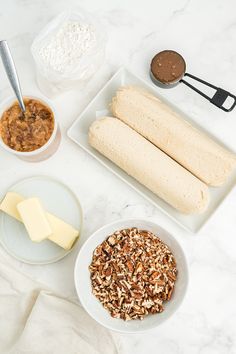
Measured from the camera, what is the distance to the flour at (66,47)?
1300mm

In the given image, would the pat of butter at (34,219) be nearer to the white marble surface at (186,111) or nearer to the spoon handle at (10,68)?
the white marble surface at (186,111)

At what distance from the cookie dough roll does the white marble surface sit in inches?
3.0

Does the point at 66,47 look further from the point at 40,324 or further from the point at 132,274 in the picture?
the point at 40,324

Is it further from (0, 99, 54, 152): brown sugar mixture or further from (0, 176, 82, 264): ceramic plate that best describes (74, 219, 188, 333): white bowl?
(0, 99, 54, 152): brown sugar mixture

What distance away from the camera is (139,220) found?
3.94ft

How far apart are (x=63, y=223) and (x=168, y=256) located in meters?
0.28

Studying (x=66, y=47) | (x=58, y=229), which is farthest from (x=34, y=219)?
(x=66, y=47)

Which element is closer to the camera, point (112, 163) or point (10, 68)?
point (10, 68)

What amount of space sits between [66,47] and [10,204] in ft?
1.41

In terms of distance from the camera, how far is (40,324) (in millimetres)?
1289

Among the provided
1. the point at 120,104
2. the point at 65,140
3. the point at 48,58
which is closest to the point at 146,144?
the point at 120,104

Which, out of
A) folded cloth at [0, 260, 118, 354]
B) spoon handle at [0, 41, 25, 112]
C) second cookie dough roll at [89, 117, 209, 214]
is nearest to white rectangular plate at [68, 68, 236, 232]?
second cookie dough roll at [89, 117, 209, 214]

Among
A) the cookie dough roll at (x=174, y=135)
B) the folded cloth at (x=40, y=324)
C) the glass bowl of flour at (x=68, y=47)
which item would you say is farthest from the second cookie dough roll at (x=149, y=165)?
the folded cloth at (x=40, y=324)

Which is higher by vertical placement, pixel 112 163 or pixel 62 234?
pixel 112 163
